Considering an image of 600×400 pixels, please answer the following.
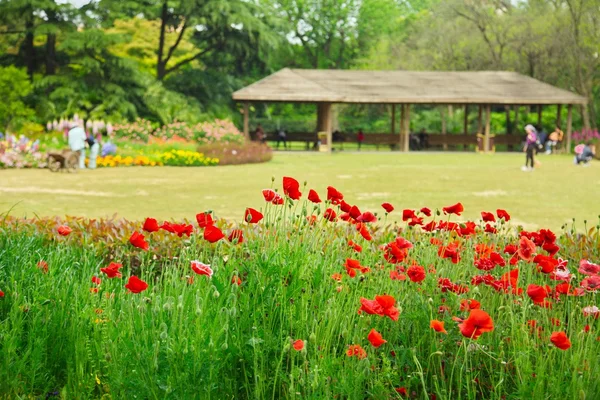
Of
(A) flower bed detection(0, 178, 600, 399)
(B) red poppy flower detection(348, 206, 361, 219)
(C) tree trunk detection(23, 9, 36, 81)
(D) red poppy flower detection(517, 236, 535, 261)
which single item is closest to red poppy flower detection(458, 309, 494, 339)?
(A) flower bed detection(0, 178, 600, 399)

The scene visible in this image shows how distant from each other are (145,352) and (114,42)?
30843 millimetres

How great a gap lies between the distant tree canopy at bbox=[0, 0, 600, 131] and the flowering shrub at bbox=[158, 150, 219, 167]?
8564 millimetres

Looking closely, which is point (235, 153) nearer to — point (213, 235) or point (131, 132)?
point (131, 132)

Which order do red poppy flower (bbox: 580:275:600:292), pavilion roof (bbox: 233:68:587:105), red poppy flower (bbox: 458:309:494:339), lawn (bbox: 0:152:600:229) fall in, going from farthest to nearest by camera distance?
pavilion roof (bbox: 233:68:587:105) < lawn (bbox: 0:152:600:229) < red poppy flower (bbox: 580:275:600:292) < red poppy flower (bbox: 458:309:494:339)

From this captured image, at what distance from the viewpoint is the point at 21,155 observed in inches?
823

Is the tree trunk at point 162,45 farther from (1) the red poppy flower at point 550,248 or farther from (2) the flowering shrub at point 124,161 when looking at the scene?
(1) the red poppy flower at point 550,248

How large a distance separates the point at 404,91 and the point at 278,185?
21.1 m

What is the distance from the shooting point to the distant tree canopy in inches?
1270

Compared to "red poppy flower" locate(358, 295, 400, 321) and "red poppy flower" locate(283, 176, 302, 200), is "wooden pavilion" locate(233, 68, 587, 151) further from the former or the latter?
"red poppy flower" locate(358, 295, 400, 321)

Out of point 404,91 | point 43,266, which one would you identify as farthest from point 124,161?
point 43,266

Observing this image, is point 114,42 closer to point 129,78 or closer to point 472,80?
point 129,78

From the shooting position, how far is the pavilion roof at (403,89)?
111 ft

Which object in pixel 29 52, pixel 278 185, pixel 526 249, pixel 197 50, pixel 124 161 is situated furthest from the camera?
pixel 197 50

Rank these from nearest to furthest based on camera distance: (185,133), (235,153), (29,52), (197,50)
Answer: (235,153) < (185,133) < (29,52) < (197,50)
